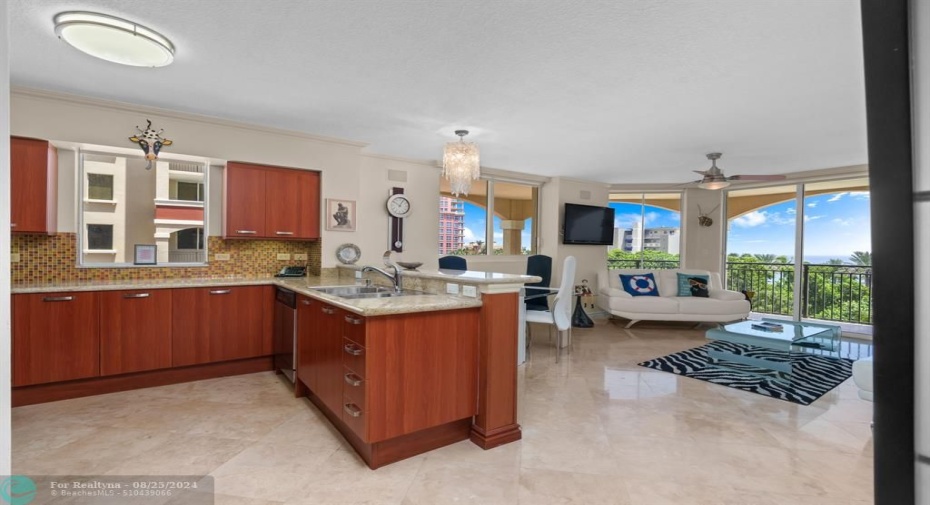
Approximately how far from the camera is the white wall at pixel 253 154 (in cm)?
322

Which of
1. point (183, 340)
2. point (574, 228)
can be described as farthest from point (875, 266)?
point (574, 228)

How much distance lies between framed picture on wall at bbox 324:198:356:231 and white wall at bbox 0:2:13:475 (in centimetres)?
360

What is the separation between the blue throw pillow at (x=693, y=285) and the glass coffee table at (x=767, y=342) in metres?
1.72

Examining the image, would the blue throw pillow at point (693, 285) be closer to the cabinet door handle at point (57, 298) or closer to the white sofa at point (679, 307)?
the white sofa at point (679, 307)

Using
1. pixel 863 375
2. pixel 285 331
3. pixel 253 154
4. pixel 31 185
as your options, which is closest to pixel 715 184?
pixel 863 375

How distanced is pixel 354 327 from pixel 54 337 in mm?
2454

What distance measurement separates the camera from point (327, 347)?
266 centimetres

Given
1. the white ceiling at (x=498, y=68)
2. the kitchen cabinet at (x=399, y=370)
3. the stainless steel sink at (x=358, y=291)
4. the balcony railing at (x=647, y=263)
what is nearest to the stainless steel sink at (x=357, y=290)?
the stainless steel sink at (x=358, y=291)

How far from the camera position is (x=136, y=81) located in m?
2.93

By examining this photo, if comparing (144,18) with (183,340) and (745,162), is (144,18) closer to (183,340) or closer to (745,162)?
(183,340)

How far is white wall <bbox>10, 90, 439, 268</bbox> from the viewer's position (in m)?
3.22

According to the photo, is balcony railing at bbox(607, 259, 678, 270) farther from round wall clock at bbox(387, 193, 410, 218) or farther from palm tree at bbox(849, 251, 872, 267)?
round wall clock at bbox(387, 193, 410, 218)

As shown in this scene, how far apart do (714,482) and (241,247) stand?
415 centimetres

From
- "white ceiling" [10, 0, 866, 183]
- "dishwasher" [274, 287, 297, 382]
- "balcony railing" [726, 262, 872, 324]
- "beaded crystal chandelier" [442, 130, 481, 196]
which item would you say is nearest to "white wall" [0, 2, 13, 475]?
"white ceiling" [10, 0, 866, 183]
